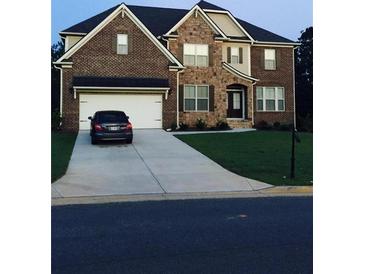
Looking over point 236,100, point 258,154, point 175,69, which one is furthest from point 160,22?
point 258,154

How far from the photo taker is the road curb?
9398 mm

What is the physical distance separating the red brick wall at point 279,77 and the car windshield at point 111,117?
1301 cm

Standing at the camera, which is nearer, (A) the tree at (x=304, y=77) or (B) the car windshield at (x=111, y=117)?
(B) the car windshield at (x=111, y=117)

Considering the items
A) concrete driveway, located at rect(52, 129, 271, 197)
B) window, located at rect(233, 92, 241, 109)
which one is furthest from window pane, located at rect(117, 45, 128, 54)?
concrete driveway, located at rect(52, 129, 271, 197)

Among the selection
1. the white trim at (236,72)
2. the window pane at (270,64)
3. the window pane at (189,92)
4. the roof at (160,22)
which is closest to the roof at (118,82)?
the window pane at (189,92)

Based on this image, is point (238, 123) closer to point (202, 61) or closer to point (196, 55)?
point (202, 61)

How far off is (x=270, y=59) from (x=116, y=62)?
11.2m

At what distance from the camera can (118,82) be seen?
24172 millimetres

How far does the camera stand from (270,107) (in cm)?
2992

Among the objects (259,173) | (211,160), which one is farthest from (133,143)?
(259,173)

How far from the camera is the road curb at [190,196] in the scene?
9398 millimetres

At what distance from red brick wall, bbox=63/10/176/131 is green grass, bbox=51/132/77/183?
7.06 feet

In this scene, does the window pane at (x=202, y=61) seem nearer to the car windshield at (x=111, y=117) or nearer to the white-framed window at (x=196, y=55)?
the white-framed window at (x=196, y=55)
